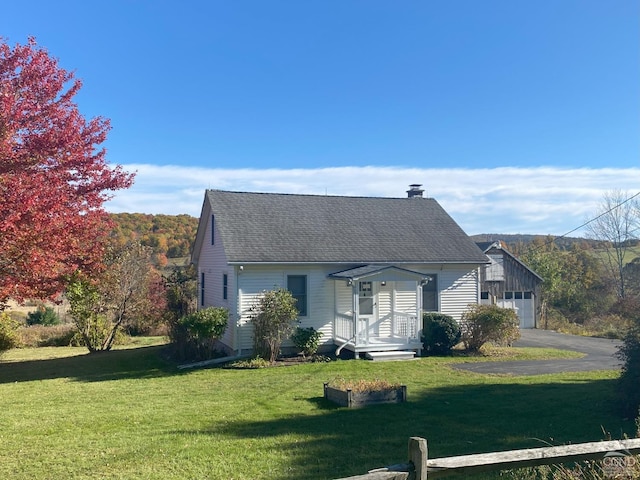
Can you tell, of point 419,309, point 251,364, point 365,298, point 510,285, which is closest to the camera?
point 251,364

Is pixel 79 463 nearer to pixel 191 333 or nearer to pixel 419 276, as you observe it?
pixel 191 333

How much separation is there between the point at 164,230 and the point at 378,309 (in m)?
31.9

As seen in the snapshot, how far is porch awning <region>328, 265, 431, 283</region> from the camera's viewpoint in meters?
17.6

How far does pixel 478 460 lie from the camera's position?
4.11m

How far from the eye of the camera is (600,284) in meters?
40.2

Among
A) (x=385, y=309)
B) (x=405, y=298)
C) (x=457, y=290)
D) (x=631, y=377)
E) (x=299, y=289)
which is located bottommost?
(x=631, y=377)

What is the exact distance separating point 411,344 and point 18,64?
14334 millimetres

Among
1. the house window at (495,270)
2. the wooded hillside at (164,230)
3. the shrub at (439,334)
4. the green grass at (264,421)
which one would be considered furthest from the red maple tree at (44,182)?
the wooded hillside at (164,230)

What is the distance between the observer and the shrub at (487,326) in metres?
18.1

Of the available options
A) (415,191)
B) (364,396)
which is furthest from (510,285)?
(364,396)

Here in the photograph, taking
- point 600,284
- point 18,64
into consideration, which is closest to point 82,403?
point 18,64

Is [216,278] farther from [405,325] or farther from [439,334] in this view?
[439,334]

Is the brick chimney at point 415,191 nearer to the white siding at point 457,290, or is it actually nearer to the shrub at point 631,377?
the white siding at point 457,290

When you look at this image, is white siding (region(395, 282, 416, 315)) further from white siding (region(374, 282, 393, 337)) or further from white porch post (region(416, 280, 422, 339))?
white porch post (region(416, 280, 422, 339))
